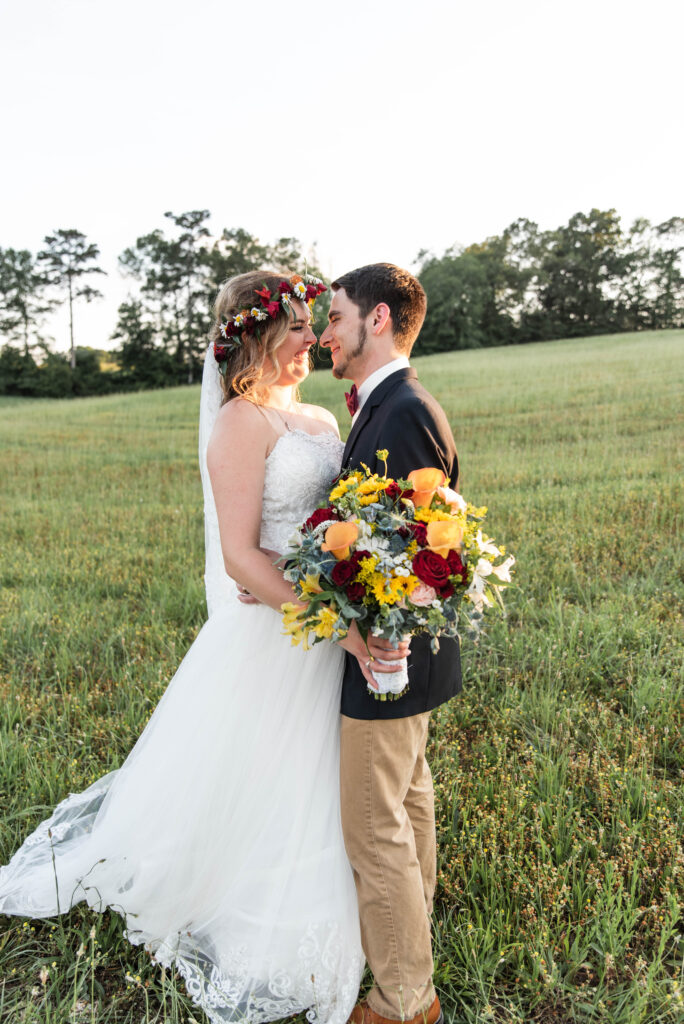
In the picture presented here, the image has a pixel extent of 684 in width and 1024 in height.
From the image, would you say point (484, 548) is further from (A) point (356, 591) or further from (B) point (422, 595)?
(A) point (356, 591)

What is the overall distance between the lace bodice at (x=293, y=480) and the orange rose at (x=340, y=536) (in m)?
0.78

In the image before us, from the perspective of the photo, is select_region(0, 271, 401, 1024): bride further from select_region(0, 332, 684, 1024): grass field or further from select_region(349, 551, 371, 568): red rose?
select_region(349, 551, 371, 568): red rose

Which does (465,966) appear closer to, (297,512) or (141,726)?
(297,512)

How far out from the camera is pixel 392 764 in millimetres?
2549

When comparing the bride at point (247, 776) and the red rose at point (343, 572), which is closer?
the red rose at point (343, 572)

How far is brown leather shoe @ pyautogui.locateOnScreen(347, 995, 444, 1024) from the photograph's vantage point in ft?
8.44

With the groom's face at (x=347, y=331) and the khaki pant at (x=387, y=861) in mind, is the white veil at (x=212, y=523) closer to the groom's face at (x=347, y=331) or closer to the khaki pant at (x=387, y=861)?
the groom's face at (x=347, y=331)

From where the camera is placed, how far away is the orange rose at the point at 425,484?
2.16 m

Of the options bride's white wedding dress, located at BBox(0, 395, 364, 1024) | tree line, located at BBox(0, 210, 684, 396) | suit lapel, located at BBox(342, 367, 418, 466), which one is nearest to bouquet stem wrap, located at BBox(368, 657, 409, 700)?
bride's white wedding dress, located at BBox(0, 395, 364, 1024)

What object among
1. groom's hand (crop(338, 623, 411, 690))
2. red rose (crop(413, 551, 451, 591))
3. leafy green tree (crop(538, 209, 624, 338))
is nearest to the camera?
red rose (crop(413, 551, 451, 591))

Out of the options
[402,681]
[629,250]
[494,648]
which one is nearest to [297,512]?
[402,681]

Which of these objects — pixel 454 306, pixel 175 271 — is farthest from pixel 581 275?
pixel 175 271

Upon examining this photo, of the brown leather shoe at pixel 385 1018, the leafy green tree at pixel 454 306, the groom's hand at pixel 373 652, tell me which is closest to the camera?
the groom's hand at pixel 373 652

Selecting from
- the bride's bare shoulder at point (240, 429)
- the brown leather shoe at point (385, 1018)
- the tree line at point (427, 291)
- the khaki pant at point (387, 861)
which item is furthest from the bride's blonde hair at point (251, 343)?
the tree line at point (427, 291)
